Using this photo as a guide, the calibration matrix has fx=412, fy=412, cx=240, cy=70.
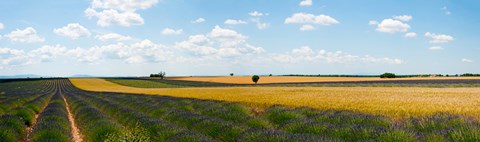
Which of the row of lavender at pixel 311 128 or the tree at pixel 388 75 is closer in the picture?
the row of lavender at pixel 311 128

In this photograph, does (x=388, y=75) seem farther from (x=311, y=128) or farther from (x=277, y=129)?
(x=311, y=128)

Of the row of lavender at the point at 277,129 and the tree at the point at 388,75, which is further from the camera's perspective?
the tree at the point at 388,75

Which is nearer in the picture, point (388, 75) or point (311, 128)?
point (311, 128)

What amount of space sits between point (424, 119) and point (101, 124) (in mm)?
8291

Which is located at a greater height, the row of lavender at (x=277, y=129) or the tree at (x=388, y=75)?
the tree at (x=388, y=75)

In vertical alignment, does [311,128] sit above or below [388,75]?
below

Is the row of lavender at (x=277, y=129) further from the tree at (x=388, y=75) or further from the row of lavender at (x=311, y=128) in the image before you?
the tree at (x=388, y=75)

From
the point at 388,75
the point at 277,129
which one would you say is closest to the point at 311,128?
the point at 277,129

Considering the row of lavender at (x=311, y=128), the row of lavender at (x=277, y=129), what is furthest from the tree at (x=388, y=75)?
the row of lavender at (x=277, y=129)

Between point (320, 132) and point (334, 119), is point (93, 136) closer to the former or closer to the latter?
point (320, 132)

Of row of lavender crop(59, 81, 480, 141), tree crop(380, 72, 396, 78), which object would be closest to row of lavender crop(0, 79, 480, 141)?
row of lavender crop(59, 81, 480, 141)

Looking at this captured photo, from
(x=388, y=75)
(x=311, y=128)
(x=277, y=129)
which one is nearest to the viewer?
(x=311, y=128)

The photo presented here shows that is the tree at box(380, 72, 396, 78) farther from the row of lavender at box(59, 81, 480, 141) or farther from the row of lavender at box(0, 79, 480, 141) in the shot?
the row of lavender at box(0, 79, 480, 141)

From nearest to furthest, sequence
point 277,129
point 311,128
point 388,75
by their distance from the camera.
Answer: point 311,128
point 277,129
point 388,75
